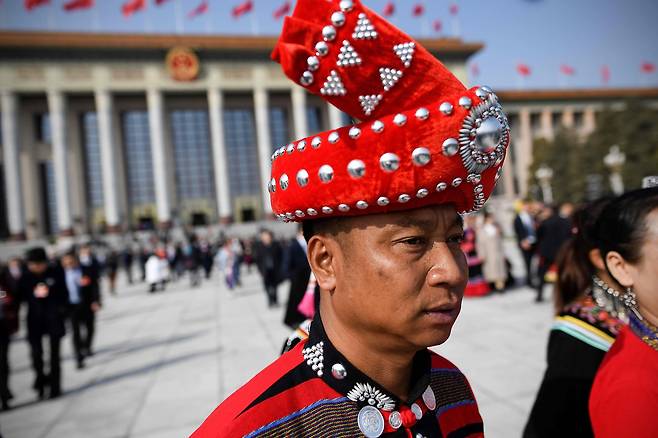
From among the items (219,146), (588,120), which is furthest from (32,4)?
(588,120)

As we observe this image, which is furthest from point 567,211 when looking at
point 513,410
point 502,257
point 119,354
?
point 119,354

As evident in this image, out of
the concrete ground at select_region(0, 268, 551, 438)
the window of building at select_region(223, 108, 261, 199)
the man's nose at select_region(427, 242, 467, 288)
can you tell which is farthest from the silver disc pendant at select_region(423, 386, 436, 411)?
the window of building at select_region(223, 108, 261, 199)

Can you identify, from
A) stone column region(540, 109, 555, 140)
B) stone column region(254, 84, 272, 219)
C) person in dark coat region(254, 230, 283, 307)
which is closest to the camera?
person in dark coat region(254, 230, 283, 307)

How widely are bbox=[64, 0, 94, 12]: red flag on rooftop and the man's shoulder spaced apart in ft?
117

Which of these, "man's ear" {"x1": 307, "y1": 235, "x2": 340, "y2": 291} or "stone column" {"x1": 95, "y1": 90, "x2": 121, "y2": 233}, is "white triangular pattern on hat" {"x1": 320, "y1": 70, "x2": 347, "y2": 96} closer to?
"man's ear" {"x1": 307, "y1": 235, "x2": 340, "y2": 291}

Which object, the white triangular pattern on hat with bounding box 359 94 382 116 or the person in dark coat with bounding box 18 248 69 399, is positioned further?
the person in dark coat with bounding box 18 248 69 399

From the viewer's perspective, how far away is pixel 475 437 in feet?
4.33

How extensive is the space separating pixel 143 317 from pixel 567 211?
382 inches

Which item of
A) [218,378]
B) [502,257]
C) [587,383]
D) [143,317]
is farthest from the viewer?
[143,317]

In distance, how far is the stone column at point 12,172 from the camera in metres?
33.2

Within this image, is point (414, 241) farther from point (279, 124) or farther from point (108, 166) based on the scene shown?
point (279, 124)

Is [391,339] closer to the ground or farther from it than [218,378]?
farther from it

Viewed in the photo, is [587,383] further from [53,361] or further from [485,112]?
[53,361]

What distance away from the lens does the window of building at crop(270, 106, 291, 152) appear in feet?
148
